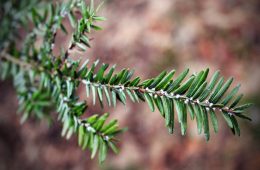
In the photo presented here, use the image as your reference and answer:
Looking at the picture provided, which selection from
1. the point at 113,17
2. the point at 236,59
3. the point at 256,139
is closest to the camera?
the point at 256,139

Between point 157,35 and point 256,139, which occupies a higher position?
point 157,35

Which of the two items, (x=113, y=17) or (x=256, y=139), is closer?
(x=256, y=139)

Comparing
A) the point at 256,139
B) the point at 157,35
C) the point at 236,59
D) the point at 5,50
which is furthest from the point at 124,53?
the point at 5,50

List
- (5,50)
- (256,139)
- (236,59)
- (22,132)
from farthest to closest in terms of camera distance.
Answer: (22,132) < (236,59) < (256,139) < (5,50)

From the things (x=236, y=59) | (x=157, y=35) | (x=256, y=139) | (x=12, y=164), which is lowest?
(x=12, y=164)

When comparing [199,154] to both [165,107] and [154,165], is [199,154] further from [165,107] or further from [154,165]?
[165,107]

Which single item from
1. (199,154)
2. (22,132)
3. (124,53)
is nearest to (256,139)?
(199,154)
